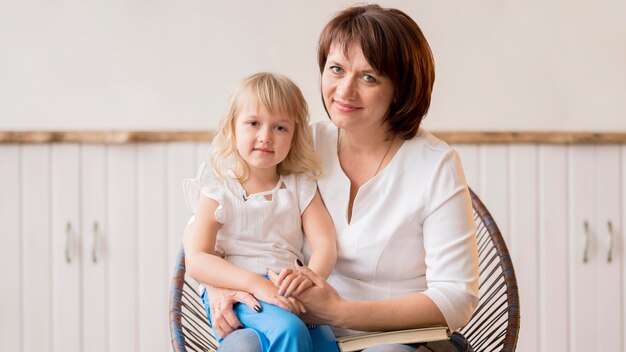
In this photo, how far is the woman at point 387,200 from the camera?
1.54 metres

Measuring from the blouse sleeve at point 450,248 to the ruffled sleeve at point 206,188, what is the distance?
43 centimetres

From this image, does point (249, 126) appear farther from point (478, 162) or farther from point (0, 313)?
point (0, 313)

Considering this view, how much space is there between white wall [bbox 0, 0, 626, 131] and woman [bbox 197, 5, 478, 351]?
3.39ft

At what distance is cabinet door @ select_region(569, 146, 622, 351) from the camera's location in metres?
2.67

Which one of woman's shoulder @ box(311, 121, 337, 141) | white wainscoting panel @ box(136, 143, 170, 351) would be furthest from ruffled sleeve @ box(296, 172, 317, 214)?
white wainscoting panel @ box(136, 143, 170, 351)

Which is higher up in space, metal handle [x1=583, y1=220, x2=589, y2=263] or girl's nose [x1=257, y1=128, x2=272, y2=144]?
girl's nose [x1=257, y1=128, x2=272, y2=144]

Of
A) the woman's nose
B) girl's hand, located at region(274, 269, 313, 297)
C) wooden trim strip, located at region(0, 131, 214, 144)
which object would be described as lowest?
girl's hand, located at region(274, 269, 313, 297)

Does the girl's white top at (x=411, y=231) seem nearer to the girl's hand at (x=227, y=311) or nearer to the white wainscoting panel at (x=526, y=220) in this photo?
the girl's hand at (x=227, y=311)

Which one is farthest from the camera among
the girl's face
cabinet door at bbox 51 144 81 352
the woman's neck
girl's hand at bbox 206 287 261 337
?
cabinet door at bbox 51 144 81 352

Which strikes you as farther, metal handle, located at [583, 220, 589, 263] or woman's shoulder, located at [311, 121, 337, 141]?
metal handle, located at [583, 220, 589, 263]

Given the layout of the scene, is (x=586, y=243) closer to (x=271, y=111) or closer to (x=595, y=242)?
(x=595, y=242)

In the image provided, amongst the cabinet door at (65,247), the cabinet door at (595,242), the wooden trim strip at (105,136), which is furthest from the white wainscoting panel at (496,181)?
the cabinet door at (65,247)

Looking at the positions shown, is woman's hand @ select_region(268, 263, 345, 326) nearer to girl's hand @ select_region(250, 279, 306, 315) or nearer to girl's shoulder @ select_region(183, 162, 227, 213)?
girl's hand @ select_region(250, 279, 306, 315)

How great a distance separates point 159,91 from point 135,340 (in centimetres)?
90
